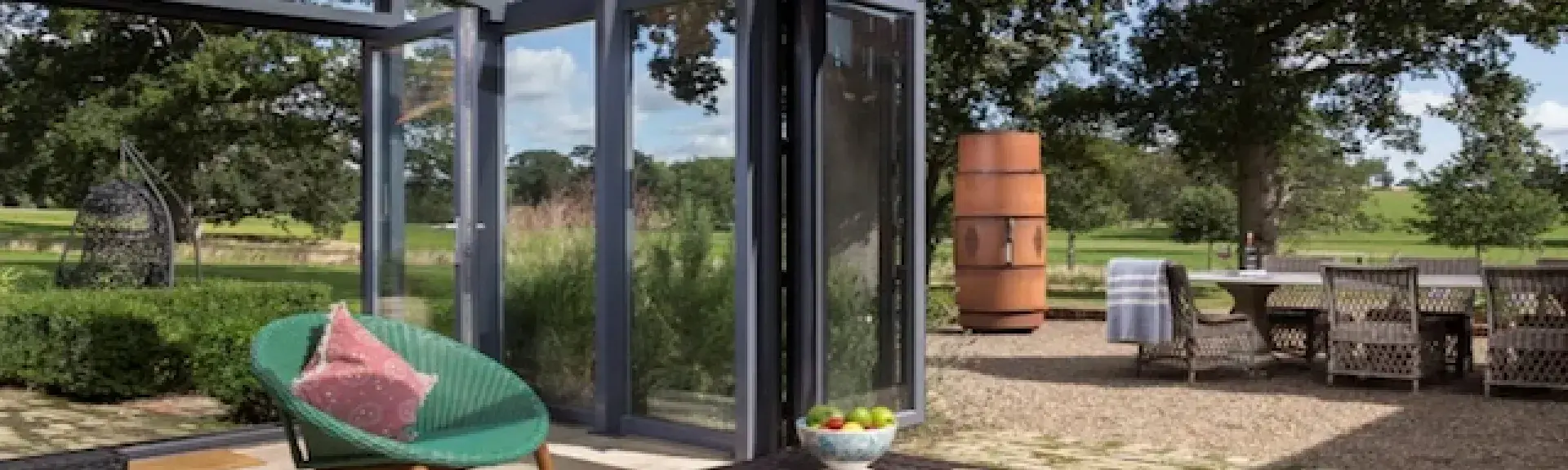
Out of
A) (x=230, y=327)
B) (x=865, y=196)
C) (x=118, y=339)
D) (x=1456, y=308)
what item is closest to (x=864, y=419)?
(x=865, y=196)

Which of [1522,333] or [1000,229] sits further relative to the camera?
[1000,229]

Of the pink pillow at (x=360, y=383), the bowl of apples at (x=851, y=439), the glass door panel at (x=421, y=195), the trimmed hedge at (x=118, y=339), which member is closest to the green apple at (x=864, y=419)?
the bowl of apples at (x=851, y=439)

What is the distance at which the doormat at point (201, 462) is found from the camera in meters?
4.58

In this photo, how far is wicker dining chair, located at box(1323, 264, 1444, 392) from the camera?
22.5 ft

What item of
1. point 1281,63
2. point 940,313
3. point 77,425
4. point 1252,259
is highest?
point 1281,63

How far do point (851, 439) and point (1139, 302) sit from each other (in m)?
5.20

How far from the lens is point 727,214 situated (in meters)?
4.82

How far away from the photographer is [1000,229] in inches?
422

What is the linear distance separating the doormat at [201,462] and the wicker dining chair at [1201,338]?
4676 millimetres

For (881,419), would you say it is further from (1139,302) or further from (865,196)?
(1139,302)

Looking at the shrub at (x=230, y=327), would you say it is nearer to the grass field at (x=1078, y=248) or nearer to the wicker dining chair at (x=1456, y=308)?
the grass field at (x=1078, y=248)

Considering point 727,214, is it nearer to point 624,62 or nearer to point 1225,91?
point 624,62

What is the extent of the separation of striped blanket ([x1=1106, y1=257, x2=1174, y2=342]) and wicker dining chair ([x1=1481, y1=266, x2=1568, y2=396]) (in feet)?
5.02

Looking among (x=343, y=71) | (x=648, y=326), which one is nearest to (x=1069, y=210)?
(x=343, y=71)
